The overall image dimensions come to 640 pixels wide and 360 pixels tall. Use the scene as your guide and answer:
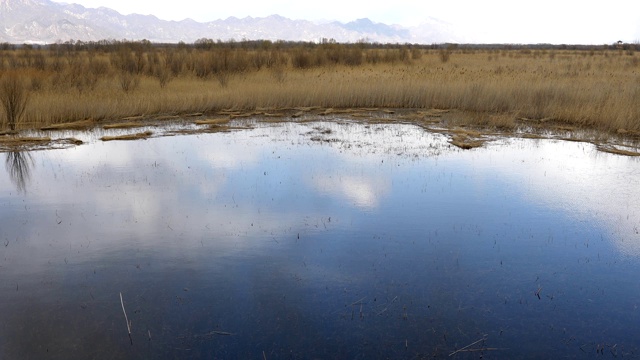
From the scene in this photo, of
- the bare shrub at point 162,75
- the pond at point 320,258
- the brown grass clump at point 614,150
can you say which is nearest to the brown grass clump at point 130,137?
the pond at point 320,258

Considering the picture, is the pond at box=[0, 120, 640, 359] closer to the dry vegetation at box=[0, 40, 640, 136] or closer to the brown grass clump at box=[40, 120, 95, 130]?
the brown grass clump at box=[40, 120, 95, 130]

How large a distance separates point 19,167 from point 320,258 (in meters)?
6.61

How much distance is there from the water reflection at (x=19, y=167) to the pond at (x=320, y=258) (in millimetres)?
68

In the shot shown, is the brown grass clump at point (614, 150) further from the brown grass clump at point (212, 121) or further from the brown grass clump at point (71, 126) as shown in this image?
the brown grass clump at point (71, 126)

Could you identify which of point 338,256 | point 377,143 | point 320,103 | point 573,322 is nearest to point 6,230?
point 338,256

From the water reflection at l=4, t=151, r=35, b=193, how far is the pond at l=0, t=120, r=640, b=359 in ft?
0.22

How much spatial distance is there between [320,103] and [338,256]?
1098cm

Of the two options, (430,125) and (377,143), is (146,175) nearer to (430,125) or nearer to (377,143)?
(377,143)

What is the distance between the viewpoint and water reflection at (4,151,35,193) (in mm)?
7789

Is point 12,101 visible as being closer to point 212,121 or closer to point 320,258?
point 212,121

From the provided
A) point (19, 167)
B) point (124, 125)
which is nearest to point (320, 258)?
point (19, 167)

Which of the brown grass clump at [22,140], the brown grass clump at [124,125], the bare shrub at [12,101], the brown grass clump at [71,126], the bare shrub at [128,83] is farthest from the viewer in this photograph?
the bare shrub at [128,83]

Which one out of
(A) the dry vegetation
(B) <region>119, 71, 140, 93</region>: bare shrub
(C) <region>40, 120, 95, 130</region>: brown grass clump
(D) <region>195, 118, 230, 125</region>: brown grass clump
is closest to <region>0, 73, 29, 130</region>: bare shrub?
(A) the dry vegetation

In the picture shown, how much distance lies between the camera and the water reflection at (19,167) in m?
7.79
